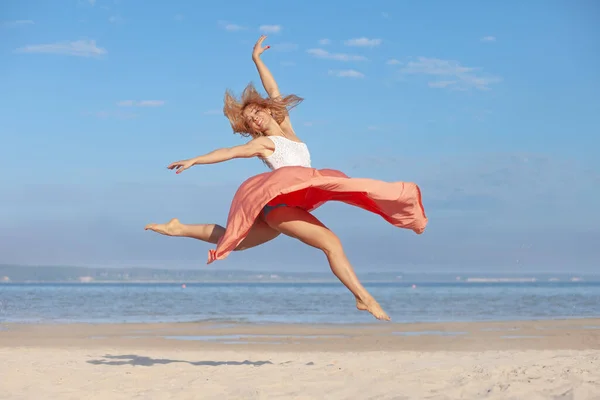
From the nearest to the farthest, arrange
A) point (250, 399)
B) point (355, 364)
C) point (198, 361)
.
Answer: point (250, 399) → point (355, 364) → point (198, 361)

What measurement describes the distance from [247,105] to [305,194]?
0.93 m

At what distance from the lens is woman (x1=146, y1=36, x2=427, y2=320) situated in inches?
224

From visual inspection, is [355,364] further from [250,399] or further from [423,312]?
[423,312]

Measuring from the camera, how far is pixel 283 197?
18.8 feet

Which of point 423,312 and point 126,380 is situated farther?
point 423,312

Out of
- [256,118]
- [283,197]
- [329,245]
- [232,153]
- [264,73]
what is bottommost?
[329,245]

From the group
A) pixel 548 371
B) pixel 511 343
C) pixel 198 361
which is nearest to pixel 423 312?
pixel 511 343

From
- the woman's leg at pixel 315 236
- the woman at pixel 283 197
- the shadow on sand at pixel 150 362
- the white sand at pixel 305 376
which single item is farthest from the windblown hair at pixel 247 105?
the shadow on sand at pixel 150 362

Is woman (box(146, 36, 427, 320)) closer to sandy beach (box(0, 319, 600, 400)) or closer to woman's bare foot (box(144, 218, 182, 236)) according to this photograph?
woman's bare foot (box(144, 218, 182, 236))

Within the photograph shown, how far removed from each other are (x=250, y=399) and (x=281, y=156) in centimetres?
180

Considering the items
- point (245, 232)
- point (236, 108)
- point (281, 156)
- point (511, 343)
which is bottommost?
point (511, 343)

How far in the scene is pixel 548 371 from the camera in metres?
6.75

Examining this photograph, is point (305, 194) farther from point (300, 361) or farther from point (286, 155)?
point (300, 361)

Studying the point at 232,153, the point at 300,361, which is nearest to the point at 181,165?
the point at 232,153
